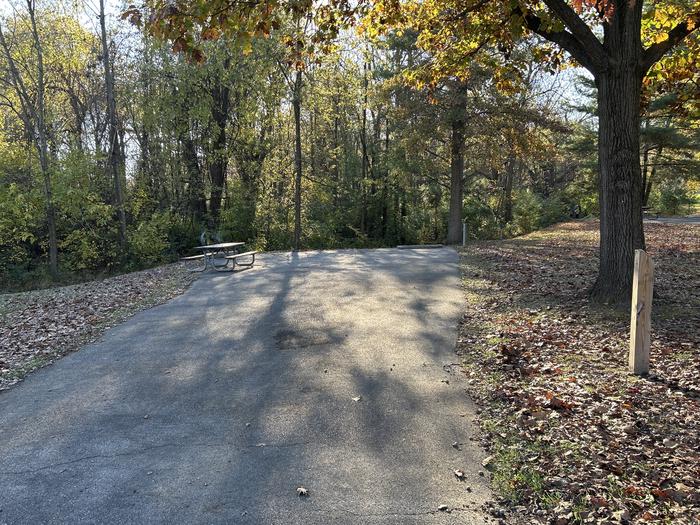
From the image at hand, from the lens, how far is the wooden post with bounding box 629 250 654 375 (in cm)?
487

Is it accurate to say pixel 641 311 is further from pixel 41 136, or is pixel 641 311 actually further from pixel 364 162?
pixel 364 162

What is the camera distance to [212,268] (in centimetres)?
1399

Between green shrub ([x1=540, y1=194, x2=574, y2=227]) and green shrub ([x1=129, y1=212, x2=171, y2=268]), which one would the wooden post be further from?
green shrub ([x1=540, y1=194, x2=574, y2=227])

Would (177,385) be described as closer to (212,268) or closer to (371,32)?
(371,32)

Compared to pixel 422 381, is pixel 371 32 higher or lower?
higher

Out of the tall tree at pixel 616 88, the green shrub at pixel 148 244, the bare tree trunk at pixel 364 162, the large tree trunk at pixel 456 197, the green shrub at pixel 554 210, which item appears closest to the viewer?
the tall tree at pixel 616 88

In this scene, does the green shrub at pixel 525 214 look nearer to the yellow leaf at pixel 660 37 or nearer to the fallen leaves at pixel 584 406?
the yellow leaf at pixel 660 37

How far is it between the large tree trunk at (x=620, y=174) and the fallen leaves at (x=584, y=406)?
689 mm

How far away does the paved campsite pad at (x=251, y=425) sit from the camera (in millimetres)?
3320

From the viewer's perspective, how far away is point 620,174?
271 inches

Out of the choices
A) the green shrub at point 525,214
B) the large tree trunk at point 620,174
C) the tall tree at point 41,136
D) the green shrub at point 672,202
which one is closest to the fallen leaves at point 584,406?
the large tree trunk at point 620,174

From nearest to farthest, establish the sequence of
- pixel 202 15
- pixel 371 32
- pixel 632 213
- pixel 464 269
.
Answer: pixel 202 15 → pixel 632 213 → pixel 371 32 → pixel 464 269

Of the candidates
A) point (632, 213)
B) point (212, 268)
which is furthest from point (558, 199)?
point (632, 213)

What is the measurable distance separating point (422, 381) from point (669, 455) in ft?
7.73
